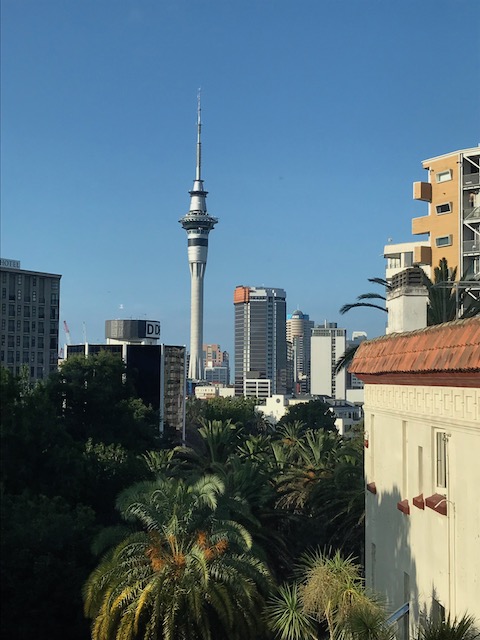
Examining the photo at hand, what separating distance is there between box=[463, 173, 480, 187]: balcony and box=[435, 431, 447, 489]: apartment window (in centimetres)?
5873

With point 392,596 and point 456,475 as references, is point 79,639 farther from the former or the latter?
point 456,475

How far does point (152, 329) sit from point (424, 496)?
124420 mm

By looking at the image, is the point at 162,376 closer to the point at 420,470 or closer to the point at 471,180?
the point at 471,180

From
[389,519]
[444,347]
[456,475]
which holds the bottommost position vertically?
[389,519]

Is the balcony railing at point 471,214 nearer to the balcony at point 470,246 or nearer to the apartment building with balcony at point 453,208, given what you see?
the apartment building with balcony at point 453,208

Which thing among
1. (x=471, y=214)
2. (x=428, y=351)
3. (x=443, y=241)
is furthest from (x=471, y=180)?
(x=428, y=351)

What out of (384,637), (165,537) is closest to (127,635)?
(165,537)

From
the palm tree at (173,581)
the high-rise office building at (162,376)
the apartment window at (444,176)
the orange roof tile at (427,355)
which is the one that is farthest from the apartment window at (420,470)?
the high-rise office building at (162,376)

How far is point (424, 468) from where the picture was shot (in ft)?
39.2

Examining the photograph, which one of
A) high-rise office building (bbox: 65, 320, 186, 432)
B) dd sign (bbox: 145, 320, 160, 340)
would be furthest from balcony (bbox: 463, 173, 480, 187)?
dd sign (bbox: 145, 320, 160, 340)

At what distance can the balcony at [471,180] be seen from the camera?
66.5 metres

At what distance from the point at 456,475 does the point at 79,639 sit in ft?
51.8

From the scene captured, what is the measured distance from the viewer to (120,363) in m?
52.6

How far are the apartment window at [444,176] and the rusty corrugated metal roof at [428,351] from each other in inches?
2225
